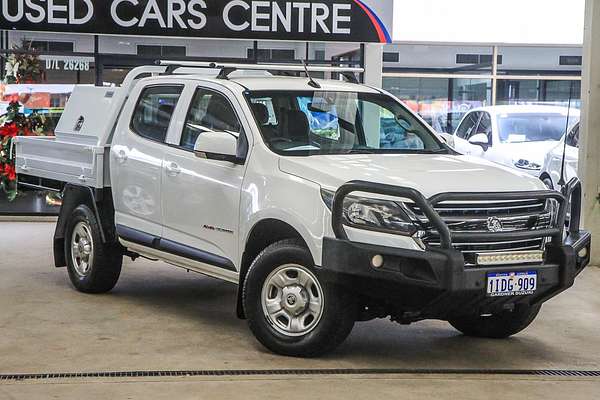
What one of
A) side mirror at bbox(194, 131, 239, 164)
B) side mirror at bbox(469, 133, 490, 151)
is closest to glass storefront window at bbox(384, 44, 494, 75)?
side mirror at bbox(469, 133, 490, 151)

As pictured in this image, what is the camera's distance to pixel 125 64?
49.0 feet

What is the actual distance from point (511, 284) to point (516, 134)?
1038cm

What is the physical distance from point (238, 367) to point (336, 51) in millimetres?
9661

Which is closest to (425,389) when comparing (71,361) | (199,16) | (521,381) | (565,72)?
(521,381)

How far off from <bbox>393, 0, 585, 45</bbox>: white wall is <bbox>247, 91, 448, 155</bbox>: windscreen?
10471mm

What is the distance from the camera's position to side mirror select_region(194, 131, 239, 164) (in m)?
7.07

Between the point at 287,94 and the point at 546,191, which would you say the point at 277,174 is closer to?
the point at 287,94

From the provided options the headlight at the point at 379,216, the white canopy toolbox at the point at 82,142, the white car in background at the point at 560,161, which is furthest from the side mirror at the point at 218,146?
the white car in background at the point at 560,161

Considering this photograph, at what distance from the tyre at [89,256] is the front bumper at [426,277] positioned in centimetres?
298

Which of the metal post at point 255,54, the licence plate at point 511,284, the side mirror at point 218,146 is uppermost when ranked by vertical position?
the metal post at point 255,54

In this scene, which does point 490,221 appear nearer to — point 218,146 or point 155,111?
point 218,146

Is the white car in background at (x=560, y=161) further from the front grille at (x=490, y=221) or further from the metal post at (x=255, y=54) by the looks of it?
the front grille at (x=490, y=221)

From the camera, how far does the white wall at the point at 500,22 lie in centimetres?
1825

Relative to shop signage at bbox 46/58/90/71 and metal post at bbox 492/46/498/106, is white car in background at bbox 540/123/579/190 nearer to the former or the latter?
metal post at bbox 492/46/498/106
